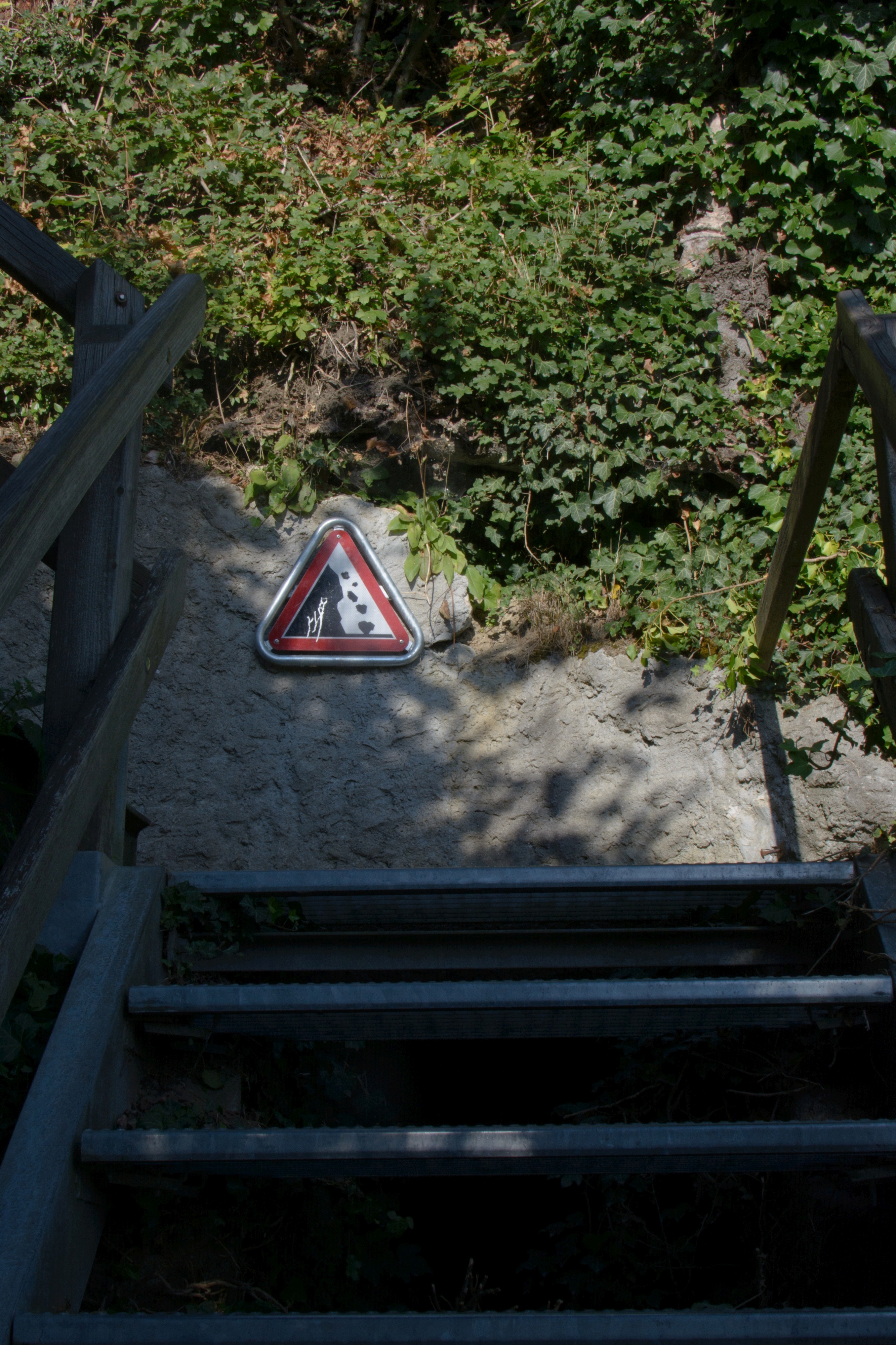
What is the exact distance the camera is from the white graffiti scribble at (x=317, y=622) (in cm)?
382

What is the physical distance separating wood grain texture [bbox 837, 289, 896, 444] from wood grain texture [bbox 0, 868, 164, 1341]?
1776 millimetres

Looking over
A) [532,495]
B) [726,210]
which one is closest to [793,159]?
[726,210]

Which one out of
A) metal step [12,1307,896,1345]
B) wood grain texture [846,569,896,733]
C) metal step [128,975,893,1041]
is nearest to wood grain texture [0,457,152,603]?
metal step [128,975,893,1041]

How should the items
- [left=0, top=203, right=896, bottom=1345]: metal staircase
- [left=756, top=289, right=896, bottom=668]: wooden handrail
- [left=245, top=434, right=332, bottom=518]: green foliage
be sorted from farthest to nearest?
[left=245, top=434, right=332, bottom=518]: green foliage → [left=756, top=289, right=896, bottom=668]: wooden handrail → [left=0, top=203, right=896, bottom=1345]: metal staircase

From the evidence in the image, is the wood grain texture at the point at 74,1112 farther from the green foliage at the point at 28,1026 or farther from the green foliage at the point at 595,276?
the green foliage at the point at 595,276

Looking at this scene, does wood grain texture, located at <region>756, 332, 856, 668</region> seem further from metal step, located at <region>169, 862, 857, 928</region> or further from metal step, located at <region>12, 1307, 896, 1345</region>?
metal step, located at <region>12, 1307, 896, 1345</region>

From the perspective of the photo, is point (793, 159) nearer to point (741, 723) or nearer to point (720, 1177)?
point (741, 723)

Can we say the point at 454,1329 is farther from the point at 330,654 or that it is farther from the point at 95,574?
the point at 330,654

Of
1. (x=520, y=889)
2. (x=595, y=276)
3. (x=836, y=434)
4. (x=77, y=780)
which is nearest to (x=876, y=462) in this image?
(x=836, y=434)

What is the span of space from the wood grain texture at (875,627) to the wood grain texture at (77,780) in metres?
1.50

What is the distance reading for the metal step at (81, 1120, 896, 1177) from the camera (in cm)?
150

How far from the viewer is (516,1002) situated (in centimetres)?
177

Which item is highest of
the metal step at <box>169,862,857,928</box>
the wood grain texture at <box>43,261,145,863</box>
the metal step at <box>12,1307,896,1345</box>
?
the wood grain texture at <box>43,261,145,863</box>

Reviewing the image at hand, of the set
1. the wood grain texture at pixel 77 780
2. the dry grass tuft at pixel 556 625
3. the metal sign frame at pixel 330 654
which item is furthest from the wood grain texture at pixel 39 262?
the dry grass tuft at pixel 556 625
